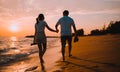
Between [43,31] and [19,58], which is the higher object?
[43,31]

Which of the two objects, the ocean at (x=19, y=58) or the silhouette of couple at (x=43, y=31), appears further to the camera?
the ocean at (x=19, y=58)

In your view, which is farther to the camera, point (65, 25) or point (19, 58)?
point (19, 58)

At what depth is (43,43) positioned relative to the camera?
10.4m

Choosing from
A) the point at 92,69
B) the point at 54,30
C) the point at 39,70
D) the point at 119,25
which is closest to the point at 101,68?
the point at 92,69

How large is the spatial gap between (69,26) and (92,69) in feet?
11.7

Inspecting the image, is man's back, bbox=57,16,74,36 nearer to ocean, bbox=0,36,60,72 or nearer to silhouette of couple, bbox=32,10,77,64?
silhouette of couple, bbox=32,10,77,64

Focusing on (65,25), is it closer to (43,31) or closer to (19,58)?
(43,31)

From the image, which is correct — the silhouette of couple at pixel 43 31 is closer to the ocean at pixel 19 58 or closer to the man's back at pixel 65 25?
the man's back at pixel 65 25

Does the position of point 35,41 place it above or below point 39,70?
above

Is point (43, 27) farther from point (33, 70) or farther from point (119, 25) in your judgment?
point (119, 25)

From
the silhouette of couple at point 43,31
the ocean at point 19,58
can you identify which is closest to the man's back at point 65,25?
the silhouette of couple at point 43,31

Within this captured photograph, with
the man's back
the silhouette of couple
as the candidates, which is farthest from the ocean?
the man's back

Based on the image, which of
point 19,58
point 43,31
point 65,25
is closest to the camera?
point 43,31

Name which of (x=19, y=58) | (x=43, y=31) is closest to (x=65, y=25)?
(x=43, y=31)
